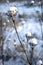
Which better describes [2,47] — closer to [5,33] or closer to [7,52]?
[7,52]

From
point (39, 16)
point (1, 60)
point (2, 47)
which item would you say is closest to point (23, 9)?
point (39, 16)

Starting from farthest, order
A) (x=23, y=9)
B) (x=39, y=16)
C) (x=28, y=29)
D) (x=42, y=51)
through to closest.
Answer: (x=23, y=9) < (x=39, y=16) < (x=28, y=29) < (x=42, y=51)

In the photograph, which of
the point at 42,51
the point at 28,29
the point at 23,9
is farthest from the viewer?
the point at 23,9

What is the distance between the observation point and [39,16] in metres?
4.05

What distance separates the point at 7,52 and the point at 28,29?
849 mm

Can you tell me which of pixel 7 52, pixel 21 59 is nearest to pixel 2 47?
pixel 7 52

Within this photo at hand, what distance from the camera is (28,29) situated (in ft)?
11.8

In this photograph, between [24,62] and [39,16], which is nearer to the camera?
[24,62]

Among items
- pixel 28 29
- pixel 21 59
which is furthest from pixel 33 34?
pixel 21 59

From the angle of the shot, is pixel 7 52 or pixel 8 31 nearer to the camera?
pixel 7 52

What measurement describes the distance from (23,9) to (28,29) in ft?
3.52

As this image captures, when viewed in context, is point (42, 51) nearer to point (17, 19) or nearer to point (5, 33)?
point (5, 33)

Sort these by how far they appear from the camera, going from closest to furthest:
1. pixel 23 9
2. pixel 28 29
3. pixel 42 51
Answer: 1. pixel 42 51
2. pixel 28 29
3. pixel 23 9

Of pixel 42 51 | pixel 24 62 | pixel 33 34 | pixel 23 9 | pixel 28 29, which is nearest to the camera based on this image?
pixel 24 62
